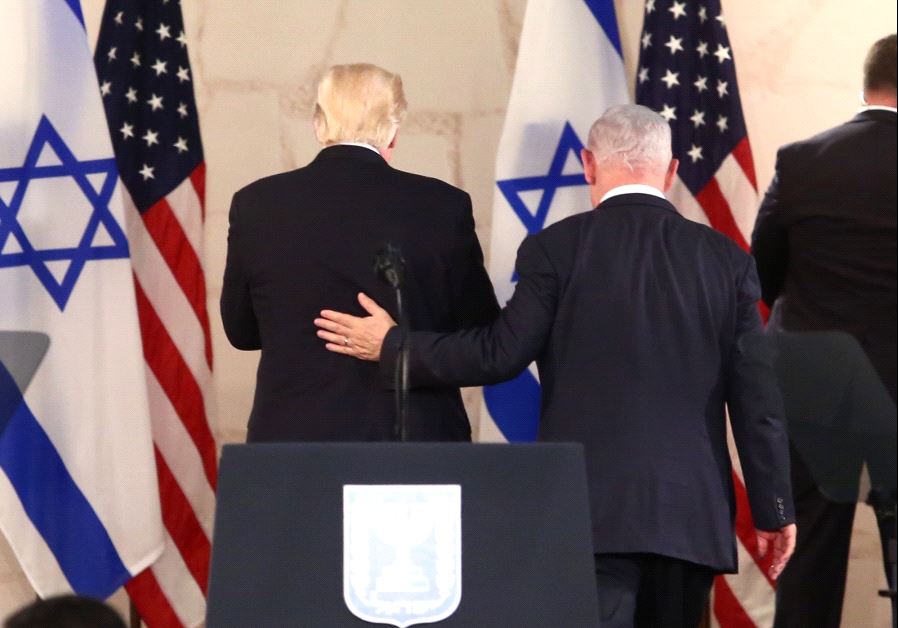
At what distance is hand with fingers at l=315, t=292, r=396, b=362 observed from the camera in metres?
3.08

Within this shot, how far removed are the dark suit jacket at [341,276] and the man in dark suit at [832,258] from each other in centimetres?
67

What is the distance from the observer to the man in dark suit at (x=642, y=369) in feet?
9.77

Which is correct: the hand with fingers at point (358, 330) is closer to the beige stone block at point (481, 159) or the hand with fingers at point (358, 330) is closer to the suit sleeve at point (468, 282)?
the suit sleeve at point (468, 282)

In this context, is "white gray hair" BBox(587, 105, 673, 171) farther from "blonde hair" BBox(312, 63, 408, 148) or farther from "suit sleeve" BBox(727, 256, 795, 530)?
"blonde hair" BBox(312, 63, 408, 148)

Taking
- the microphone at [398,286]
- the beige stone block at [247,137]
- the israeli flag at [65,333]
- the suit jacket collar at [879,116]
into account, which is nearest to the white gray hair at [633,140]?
the suit jacket collar at [879,116]

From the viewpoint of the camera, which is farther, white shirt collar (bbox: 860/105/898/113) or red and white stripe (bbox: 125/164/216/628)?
red and white stripe (bbox: 125/164/216/628)

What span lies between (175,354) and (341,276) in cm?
137

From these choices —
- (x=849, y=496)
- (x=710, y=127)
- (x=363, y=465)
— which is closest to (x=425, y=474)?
(x=363, y=465)

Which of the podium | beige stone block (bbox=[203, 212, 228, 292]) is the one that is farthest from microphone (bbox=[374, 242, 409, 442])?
beige stone block (bbox=[203, 212, 228, 292])

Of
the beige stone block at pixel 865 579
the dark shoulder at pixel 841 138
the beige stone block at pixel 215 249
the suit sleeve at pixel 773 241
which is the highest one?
the dark shoulder at pixel 841 138

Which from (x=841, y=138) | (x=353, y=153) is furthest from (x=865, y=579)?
(x=353, y=153)

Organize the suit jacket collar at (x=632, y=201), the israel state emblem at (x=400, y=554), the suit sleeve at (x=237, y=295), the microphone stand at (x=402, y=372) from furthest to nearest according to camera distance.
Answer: the suit sleeve at (x=237, y=295), the suit jacket collar at (x=632, y=201), the microphone stand at (x=402, y=372), the israel state emblem at (x=400, y=554)

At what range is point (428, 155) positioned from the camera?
463 cm

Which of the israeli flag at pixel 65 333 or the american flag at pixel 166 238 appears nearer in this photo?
the israeli flag at pixel 65 333
